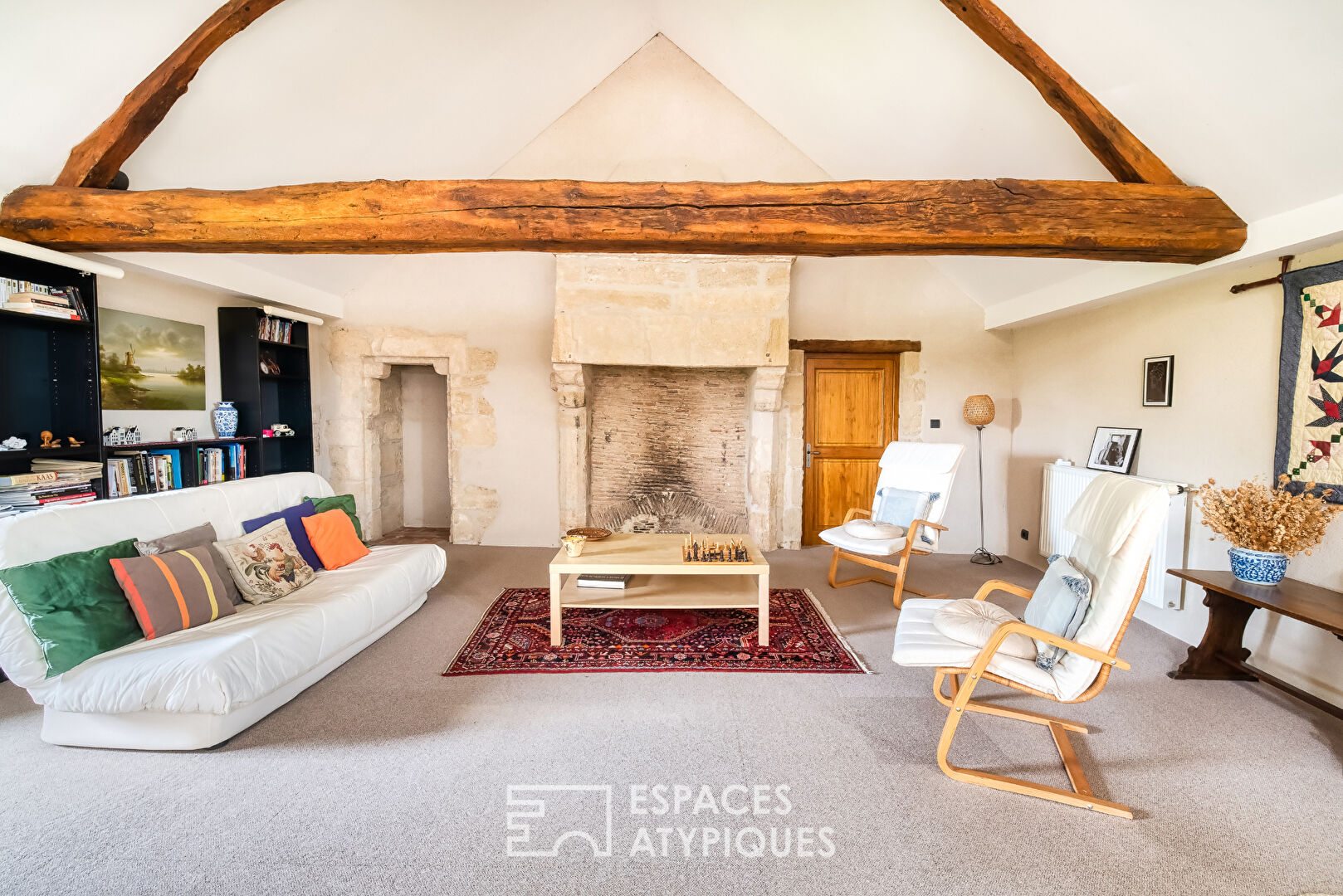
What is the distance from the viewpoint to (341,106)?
3.17 m

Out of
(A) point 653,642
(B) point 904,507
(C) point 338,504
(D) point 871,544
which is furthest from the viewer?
(B) point 904,507

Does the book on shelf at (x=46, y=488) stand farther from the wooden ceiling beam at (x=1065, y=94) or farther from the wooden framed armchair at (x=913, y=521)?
the wooden ceiling beam at (x=1065, y=94)

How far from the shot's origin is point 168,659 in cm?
186

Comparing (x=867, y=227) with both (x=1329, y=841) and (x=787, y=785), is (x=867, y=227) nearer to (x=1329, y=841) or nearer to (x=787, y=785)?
(x=787, y=785)

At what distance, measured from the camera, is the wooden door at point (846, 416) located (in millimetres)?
4824

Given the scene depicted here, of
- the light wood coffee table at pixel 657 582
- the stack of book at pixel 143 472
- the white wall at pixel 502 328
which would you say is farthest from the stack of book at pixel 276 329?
the light wood coffee table at pixel 657 582

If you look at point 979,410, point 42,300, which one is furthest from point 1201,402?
point 42,300

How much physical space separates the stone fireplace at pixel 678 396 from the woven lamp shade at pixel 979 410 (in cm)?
136

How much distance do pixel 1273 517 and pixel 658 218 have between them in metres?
2.88

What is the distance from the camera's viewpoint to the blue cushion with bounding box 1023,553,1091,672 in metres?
1.82

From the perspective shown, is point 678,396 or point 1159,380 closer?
point 1159,380

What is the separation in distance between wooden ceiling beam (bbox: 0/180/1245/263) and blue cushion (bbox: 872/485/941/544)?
1.70m

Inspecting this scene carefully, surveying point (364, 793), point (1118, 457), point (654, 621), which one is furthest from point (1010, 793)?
point (1118, 457)

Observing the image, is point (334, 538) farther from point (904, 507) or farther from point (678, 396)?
point (904, 507)
